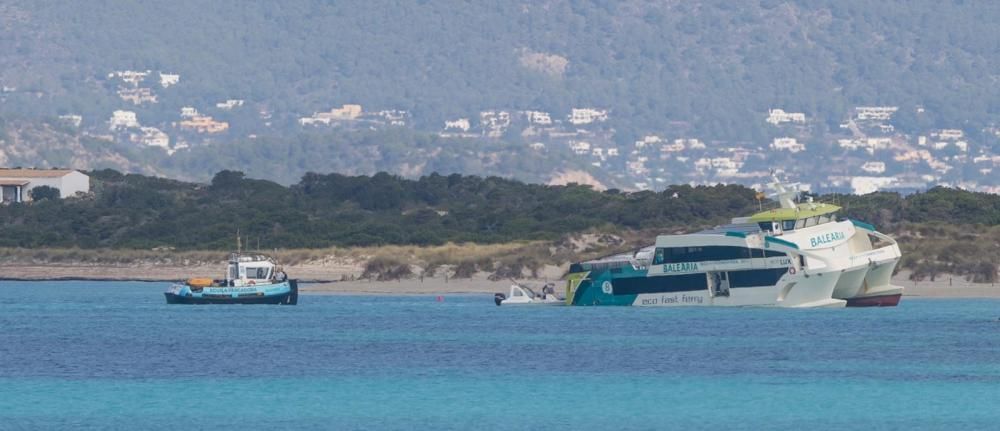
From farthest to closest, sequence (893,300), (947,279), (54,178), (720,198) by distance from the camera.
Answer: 1. (54,178)
2. (720,198)
3. (947,279)
4. (893,300)

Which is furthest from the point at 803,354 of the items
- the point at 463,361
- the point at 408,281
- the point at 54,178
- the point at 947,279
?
the point at 54,178

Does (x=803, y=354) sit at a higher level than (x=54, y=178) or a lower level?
lower

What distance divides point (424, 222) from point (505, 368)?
74.3 meters

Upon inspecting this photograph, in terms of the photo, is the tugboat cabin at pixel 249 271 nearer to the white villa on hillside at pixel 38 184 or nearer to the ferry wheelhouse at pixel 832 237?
the ferry wheelhouse at pixel 832 237

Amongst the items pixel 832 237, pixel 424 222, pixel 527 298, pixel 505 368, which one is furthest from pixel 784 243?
pixel 424 222

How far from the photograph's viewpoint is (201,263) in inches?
4781

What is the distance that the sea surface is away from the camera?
54.0m

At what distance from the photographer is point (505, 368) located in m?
65.2

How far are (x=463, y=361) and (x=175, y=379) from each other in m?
9.63

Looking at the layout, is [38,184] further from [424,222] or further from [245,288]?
[245,288]

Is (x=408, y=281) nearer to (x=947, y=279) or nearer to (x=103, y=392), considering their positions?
(x=947, y=279)

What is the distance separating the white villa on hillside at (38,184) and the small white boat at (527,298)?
7106 centimetres

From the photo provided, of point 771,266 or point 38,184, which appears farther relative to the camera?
point 38,184

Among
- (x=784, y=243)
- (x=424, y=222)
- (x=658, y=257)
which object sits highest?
(x=424, y=222)
